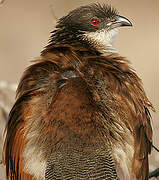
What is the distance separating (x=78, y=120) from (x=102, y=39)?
1334 millimetres

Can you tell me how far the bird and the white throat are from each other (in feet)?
0.27

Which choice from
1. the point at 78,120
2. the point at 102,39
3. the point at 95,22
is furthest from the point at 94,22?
the point at 78,120

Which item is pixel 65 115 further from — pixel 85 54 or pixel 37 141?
pixel 85 54

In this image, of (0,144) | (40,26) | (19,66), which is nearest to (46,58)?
(0,144)

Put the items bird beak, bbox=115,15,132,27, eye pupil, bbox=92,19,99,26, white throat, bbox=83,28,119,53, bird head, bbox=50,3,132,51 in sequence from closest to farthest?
1. white throat, bbox=83,28,119,53
2. bird head, bbox=50,3,132,51
3. eye pupil, bbox=92,19,99,26
4. bird beak, bbox=115,15,132,27

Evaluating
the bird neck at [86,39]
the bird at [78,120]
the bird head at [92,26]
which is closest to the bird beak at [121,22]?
the bird head at [92,26]

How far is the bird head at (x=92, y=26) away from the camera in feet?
15.6

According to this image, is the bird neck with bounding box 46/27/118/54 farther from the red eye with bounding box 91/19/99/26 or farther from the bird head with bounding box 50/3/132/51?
the red eye with bounding box 91/19/99/26

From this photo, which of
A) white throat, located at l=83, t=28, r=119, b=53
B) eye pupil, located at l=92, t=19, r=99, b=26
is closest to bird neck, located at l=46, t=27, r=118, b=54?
white throat, located at l=83, t=28, r=119, b=53

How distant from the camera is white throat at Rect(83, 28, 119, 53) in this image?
15.2ft

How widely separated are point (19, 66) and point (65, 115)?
7.50 metres

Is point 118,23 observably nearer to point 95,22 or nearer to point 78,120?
point 95,22

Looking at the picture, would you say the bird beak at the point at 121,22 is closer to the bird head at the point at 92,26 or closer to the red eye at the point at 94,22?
the bird head at the point at 92,26

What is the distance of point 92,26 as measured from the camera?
4871 millimetres
